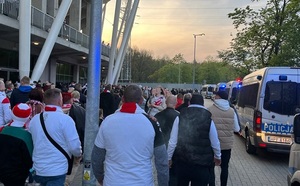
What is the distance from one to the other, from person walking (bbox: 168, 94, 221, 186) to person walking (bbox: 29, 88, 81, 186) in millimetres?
1421

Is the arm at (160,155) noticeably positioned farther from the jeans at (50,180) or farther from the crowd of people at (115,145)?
the jeans at (50,180)

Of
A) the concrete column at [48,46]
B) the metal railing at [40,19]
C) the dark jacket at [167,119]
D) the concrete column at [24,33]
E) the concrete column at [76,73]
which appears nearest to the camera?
the dark jacket at [167,119]

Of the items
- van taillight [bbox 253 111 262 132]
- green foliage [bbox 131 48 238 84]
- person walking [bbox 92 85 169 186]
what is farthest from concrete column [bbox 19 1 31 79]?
green foliage [bbox 131 48 238 84]

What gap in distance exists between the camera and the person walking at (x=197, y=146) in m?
4.40

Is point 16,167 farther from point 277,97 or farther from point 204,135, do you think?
point 277,97

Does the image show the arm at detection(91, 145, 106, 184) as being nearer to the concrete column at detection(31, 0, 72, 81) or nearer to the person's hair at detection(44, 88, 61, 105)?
the person's hair at detection(44, 88, 61, 105)

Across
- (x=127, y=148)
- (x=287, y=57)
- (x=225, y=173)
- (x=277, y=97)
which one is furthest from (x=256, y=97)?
(x=287, y=57)

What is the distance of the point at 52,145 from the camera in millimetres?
3742

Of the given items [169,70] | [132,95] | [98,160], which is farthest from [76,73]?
[169,70]

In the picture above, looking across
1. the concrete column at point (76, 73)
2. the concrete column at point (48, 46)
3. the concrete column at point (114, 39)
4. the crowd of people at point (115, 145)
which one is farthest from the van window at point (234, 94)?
the concrete column at point (76, 73)

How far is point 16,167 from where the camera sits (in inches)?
152

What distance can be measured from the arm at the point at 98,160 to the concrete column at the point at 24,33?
45.8 ft

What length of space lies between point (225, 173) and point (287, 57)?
749 inches

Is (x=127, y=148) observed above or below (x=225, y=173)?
above
